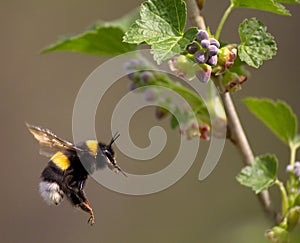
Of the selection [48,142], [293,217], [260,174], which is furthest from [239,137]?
[48,142]

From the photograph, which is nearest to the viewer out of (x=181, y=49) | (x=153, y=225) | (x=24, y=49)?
(x=181, y=49)

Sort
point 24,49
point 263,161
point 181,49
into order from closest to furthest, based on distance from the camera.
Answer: point 181,49 → point 263,161 → point 24,49

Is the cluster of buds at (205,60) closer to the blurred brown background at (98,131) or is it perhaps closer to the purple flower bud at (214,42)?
the purple flower bud at (214,42)

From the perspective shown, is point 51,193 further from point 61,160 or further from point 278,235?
point 278,235

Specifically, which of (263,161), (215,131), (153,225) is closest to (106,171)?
(215,131)

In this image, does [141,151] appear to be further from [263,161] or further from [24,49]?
[24,49]

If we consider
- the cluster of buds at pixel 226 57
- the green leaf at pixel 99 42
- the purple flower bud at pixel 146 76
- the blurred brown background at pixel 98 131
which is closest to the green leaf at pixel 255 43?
the cluster of buds at pixel 226 57

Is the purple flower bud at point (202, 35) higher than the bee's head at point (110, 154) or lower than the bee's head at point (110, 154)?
higher
